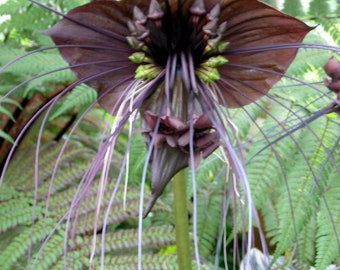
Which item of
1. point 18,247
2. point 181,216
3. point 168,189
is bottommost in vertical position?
point 181,216

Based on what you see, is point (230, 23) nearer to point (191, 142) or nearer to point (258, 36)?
point (258, 36)

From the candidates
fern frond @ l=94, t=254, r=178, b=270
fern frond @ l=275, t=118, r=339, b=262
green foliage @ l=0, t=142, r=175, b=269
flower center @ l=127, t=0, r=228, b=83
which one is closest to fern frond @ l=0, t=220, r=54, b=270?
green foliage @ l=0, t=142, r=175, b=269

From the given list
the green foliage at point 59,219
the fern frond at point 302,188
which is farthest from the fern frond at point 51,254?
the fern frond at point 302,188

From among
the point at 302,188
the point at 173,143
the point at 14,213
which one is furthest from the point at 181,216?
the point at 14,213

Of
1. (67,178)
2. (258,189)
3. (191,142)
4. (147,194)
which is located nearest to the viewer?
(191,142)

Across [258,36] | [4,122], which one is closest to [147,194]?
[4,122]

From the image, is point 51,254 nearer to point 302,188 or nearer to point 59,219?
point 59,219

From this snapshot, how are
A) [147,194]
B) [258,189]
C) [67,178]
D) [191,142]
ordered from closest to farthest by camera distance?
[191,142] < [258,189] < [147,194] < [67,178]
